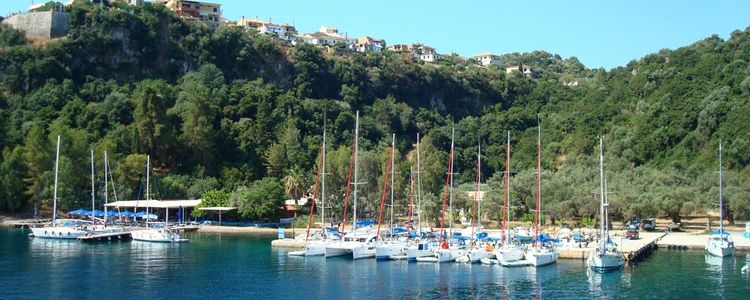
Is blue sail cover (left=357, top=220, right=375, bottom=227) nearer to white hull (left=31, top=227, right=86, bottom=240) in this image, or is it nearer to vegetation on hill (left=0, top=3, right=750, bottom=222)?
vegetation on hill (left=0, top=3, right=750, bottom=222)

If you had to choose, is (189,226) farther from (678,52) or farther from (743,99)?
(678,52)

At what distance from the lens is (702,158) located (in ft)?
321

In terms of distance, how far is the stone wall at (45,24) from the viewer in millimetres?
122000

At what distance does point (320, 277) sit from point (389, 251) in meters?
9.53

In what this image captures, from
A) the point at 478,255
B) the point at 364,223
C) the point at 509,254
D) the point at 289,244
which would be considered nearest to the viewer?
the point at 509,254

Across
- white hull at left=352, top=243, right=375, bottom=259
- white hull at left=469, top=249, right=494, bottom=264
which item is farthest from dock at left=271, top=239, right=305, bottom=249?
white hull at left=469, top=249, right=494, bottom=264

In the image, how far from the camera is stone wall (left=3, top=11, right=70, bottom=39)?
12200 cm

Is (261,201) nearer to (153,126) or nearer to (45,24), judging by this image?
(153,126)

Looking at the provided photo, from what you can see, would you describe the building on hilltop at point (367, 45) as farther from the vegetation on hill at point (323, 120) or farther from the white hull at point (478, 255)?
the white hull at point (478, 255)

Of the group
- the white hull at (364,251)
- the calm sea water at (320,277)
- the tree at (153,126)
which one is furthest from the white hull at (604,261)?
the tree at (153,126)

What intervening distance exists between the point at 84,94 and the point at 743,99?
84.1 metres

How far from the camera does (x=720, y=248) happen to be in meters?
60.6

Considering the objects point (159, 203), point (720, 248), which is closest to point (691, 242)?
point (720, 248)

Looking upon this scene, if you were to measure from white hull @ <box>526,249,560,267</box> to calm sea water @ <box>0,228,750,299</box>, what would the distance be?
86 cm
